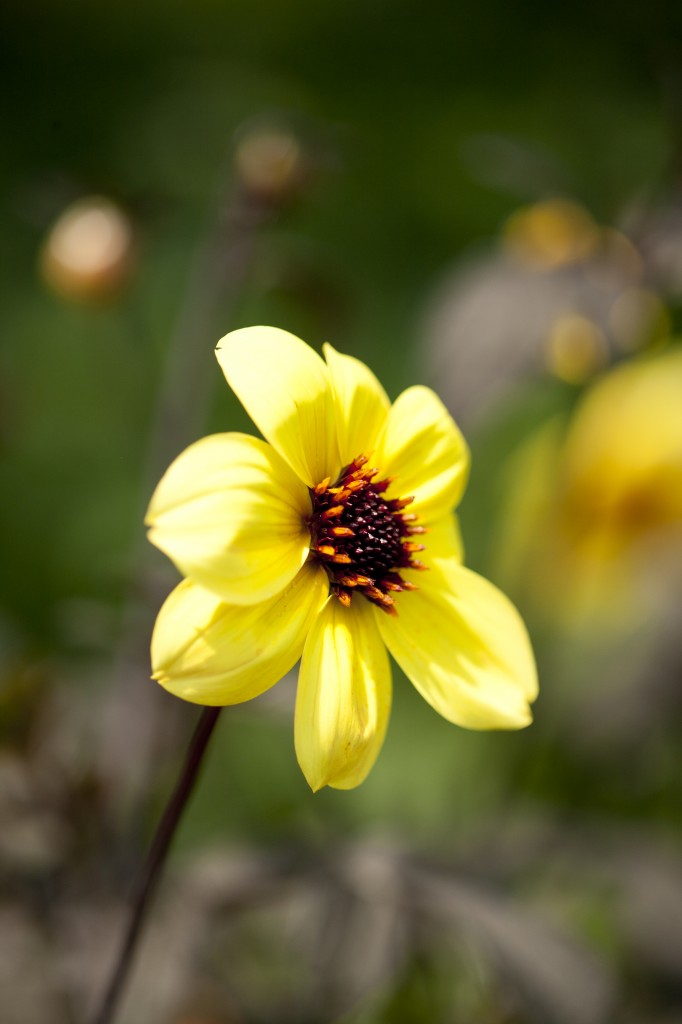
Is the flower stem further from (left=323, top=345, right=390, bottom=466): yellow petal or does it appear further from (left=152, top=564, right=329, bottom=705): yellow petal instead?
(left=323, top=345, right=390, bottom=466): yellow petal

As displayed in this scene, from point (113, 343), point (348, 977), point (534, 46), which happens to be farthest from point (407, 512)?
point (534, 46)

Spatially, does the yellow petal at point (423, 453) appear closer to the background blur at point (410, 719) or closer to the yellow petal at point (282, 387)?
the yellow petal at point (282, 387)

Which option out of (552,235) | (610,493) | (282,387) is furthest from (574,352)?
(282,387)

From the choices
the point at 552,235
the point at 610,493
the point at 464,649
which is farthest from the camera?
the point at 610,493

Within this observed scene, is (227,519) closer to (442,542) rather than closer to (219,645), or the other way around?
(219,645)

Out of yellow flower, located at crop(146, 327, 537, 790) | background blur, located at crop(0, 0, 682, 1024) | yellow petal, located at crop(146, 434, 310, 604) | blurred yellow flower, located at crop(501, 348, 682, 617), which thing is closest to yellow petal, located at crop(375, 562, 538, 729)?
yellow flower, located at crop(146, 327, 537, 790)

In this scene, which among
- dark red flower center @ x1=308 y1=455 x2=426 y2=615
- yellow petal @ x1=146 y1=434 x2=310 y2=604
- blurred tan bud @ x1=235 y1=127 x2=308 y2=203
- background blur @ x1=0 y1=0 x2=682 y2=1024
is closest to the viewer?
yellow petal @ x1=146 y1=434 x2=310 y2=604

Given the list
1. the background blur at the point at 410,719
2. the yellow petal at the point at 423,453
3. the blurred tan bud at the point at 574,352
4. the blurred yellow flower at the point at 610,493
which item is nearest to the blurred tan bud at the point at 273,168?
the background blur at the point at 410,719
